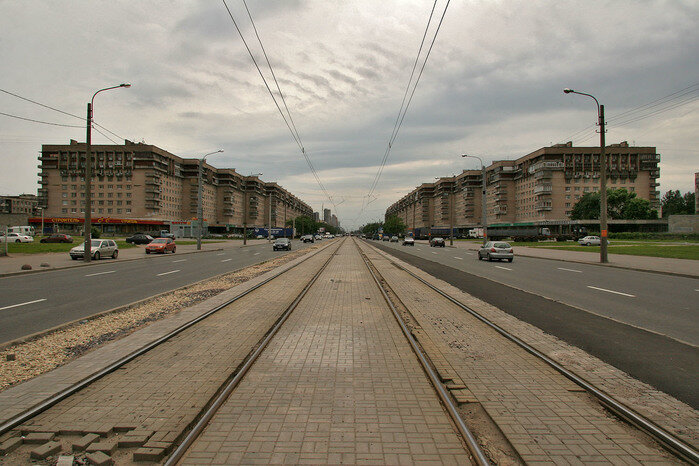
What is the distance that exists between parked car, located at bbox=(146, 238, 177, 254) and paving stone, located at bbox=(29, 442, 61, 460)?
3368cm

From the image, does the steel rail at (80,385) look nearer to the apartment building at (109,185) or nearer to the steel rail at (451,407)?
the steel rail at (451,407)

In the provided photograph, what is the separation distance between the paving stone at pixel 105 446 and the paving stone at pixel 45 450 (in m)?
0.26

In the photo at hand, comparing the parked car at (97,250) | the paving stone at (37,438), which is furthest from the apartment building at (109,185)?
the paving stone at (37,438)

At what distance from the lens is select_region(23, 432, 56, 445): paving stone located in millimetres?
3369

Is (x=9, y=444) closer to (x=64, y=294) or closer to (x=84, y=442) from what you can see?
(x=84, y=442)

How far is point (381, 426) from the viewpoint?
3635 mm

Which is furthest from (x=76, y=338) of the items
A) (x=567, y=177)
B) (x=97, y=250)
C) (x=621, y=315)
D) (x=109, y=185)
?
(x=567, y=177)

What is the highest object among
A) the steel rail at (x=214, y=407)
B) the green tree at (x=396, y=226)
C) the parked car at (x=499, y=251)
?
the green tree at (x=396, y=226)

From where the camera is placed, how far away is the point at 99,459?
3.06 metres

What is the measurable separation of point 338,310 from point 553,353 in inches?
193

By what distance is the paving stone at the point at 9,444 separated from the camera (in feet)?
10.6

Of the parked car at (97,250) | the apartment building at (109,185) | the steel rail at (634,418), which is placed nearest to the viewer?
the steel rail at (634,418)

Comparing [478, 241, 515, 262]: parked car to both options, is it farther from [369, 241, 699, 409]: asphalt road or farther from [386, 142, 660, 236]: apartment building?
[386, 142, 660, 236]: apartment building

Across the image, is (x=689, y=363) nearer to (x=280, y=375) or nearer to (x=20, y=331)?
(x=280, y=375)
